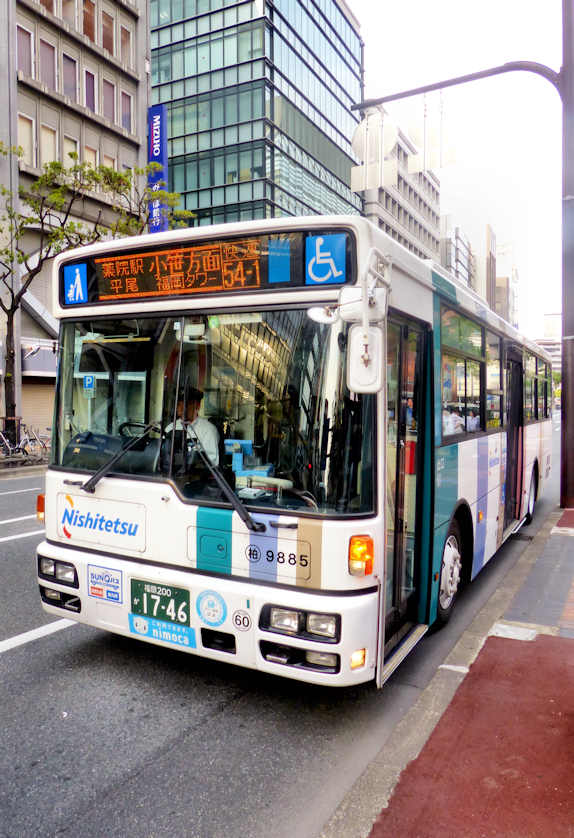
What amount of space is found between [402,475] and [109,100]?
31583 millimetres

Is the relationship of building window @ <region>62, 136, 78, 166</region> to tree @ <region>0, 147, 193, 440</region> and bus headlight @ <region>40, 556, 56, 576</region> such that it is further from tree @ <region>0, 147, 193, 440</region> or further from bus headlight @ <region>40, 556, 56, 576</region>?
bus headlight @ <region>40, 556, 56, 576</region>

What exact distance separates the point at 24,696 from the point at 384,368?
9.70 feet

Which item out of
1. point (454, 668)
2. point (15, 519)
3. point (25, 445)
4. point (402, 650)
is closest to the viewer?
point (402, 650)

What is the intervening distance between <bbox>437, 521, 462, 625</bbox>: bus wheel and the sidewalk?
0.39m

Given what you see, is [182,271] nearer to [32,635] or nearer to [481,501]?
[32,635]

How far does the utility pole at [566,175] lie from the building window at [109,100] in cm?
2396

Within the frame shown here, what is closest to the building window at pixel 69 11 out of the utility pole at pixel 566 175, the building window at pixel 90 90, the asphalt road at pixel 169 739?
the building window at pixel 90 90

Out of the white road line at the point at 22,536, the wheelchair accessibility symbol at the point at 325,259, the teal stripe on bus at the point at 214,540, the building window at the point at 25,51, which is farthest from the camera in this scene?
the building window at the point at 25,51

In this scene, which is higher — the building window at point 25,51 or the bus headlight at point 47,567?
the building window at point 25,51

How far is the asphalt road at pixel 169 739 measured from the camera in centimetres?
292

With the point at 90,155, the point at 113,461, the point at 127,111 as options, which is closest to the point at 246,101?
the point at 127,111

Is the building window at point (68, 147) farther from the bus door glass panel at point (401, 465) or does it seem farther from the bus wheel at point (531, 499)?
the bus door glass panel at point (401, 465)

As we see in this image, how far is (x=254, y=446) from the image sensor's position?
144 inches

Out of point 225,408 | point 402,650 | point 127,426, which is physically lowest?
point 402,650
